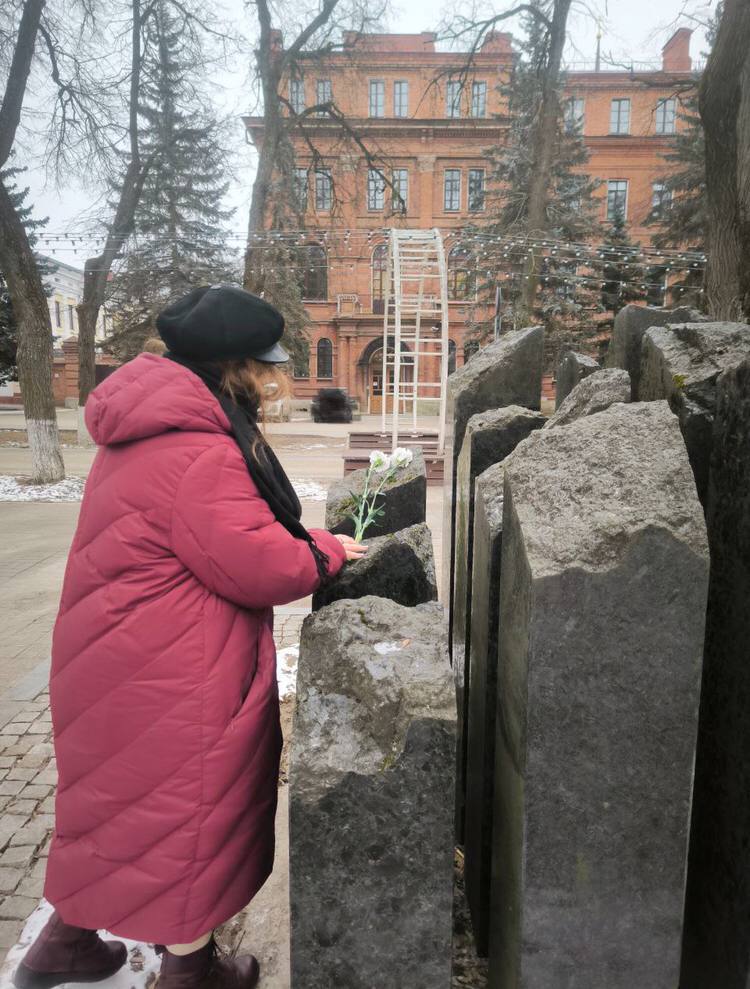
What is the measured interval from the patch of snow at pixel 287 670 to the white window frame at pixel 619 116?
4066cm

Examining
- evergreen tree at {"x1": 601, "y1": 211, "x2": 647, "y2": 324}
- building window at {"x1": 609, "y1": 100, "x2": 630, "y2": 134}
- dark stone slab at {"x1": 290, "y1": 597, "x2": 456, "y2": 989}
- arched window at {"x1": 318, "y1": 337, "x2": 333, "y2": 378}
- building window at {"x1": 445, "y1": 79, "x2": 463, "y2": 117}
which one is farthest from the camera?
building window at {"x1": 609, "y1": 100, "x2": 630, "y2": 134}

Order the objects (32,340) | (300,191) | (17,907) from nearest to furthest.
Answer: (17,907) < (32,340) < (300,191)

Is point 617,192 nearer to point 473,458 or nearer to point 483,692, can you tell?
point 473,458

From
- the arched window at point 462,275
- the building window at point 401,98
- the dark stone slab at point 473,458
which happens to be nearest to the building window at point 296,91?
the arched window at point 462,275

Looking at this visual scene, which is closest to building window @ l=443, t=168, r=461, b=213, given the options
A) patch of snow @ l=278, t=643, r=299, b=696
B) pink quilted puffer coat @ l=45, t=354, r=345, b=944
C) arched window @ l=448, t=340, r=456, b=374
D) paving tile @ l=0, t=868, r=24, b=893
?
arched window @ l=448, t=340, r=456, b=374

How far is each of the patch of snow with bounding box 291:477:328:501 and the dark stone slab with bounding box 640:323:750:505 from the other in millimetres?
8967

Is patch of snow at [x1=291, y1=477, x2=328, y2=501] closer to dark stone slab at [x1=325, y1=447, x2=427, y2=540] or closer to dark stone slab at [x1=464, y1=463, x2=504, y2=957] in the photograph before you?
dark stone slab at [x1=325, y1=447, x2=427, y2=540]

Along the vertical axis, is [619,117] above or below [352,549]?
above

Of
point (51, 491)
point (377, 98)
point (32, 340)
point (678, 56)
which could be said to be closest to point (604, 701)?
point (51, 491)

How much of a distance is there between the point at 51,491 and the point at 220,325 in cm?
1061

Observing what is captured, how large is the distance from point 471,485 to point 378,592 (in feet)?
2.23

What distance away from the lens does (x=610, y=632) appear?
122cm

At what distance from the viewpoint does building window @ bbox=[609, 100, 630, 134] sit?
3775cm

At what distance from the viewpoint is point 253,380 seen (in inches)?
69.6
